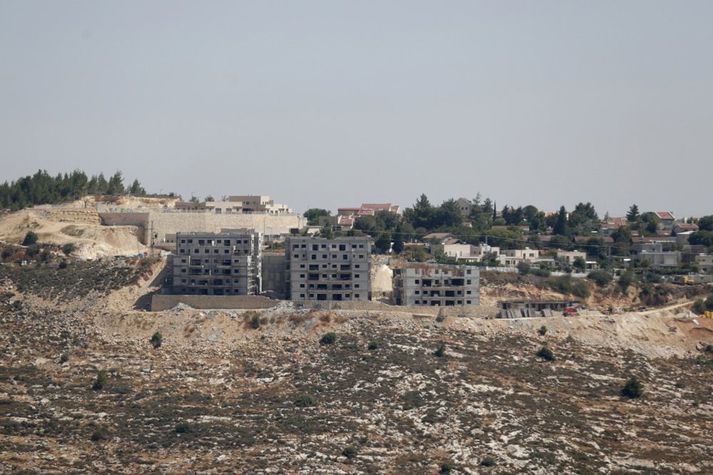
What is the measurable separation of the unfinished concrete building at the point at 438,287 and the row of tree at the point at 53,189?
3233 centimetres

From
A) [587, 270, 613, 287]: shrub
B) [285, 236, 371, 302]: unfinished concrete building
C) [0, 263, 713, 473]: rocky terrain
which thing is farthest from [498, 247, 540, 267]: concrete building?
[285, 236, 371, 302]: unfinished concrete building

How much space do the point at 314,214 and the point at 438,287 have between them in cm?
4502

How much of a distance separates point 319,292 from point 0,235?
82.3 ft

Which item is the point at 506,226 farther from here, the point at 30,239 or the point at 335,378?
the point at 335,378

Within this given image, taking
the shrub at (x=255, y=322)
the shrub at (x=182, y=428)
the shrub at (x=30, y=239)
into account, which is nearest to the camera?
the shrub at (x=182, y=428)

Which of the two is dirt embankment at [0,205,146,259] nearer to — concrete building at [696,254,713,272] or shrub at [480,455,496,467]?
shrub at [480,455,496,467]

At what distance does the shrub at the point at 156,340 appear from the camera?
77438mm

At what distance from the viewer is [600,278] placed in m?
97.2

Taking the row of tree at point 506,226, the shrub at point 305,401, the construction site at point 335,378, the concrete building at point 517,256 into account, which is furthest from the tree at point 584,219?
the shrub at point 305,401

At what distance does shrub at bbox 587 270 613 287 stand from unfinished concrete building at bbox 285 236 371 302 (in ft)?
61.1

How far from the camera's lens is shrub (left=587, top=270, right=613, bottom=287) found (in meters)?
97.1

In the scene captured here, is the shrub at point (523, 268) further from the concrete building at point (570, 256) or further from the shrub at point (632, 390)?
the shrub at point (632, 390)

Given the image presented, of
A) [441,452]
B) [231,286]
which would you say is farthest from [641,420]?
[231,286]

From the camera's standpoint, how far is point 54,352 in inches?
3029
